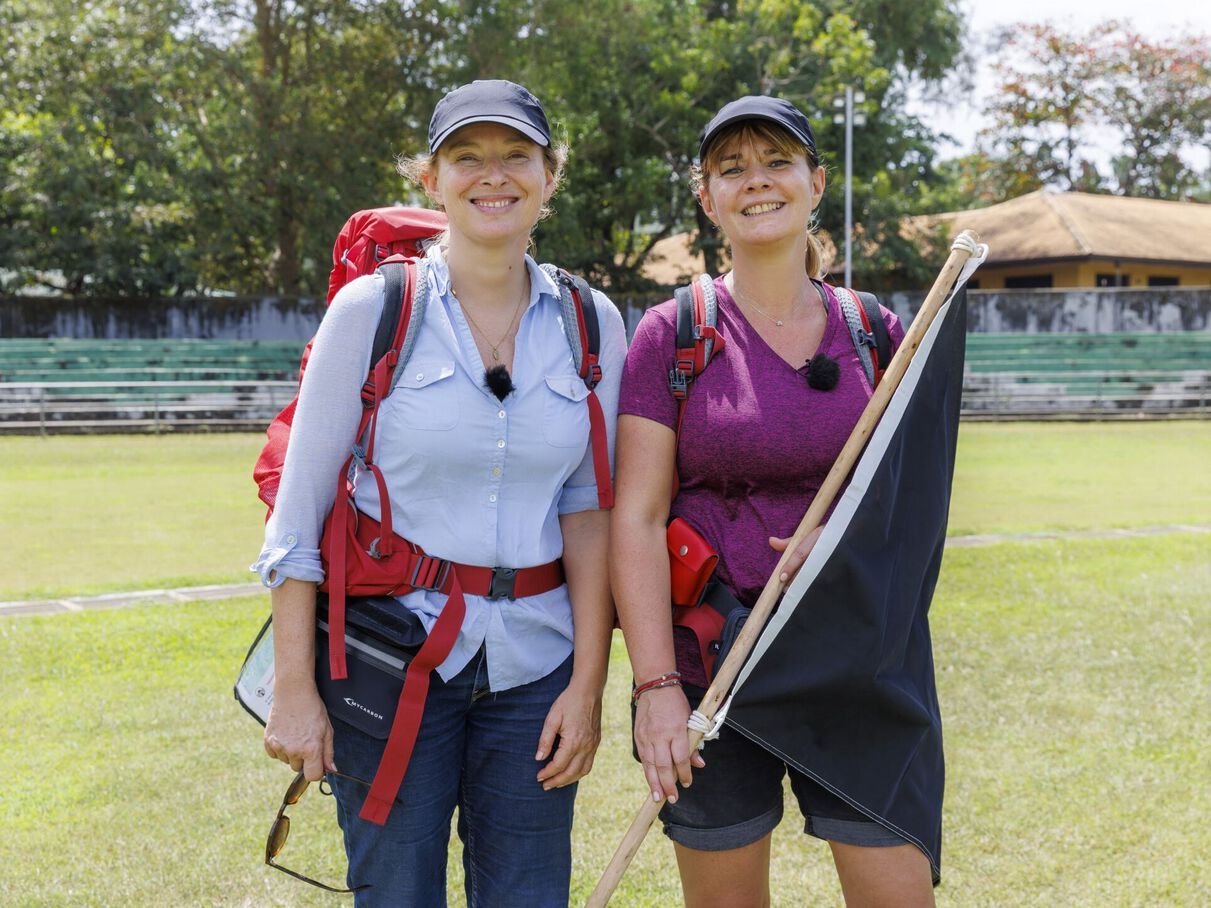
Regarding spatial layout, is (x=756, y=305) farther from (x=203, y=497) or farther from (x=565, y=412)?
(x=203, y=497)

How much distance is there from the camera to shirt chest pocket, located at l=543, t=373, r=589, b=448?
2.41 m

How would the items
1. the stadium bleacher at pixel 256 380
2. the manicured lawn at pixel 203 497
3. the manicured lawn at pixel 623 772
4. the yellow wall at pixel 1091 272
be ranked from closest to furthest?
the manicured lawn at pixel 623 772 → the manicured lawn at pixel 203 497 → the stadium bleacher at pixel 256 380 → the yellow wall at pixel 1091 272

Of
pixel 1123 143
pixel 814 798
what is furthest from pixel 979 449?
pixel 1123 143

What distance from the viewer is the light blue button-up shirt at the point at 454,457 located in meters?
2.30

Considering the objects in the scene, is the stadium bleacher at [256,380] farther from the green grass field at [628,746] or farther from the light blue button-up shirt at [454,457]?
the light blue button-up shirt at [454,457]

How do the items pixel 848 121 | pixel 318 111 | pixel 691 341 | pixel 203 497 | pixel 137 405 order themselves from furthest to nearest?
pixel 318 111 → pixel 848 121 → pixel 137 405 → pixel 203 497 → pixel 691 341

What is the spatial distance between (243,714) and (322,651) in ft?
10.9

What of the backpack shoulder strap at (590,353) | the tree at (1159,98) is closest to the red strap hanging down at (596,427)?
the backpack shoulder strap at (590,353)

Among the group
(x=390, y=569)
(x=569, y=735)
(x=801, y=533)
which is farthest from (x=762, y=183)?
(x=569, y=735)

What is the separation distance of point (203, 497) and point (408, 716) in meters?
10.6

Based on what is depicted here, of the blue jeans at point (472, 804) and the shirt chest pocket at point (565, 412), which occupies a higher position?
→ the shirt chest pocket at point (565, 412)

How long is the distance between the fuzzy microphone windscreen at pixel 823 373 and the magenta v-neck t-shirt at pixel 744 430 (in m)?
0.02

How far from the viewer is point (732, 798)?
2.55 metres

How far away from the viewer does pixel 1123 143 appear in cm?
4347
